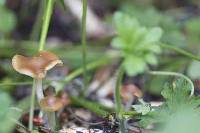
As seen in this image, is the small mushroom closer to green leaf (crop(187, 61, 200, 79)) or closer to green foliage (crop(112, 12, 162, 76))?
green foliage (crop(112, 12, 162, 76))

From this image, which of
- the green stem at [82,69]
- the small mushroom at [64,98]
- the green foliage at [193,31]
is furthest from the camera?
the green foliage at [193,31]

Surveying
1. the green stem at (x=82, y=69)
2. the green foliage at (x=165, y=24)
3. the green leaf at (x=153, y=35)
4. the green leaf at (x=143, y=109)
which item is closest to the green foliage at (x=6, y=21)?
the green stem at (x=82, y=69)

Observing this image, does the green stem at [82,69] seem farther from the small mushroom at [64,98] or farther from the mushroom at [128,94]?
the mushroom at [128,94]

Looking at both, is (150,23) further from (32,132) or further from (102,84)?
(32,132)

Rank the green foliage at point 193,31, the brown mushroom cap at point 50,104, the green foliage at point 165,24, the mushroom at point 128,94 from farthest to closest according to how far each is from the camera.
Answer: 1. the green foliage at point 193,31
2. the green foliage at point 165,24
3. the mushroom at point 128,94
4. the brown mushroom cap at point 50,104

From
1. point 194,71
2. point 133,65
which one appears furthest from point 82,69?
point 194,71

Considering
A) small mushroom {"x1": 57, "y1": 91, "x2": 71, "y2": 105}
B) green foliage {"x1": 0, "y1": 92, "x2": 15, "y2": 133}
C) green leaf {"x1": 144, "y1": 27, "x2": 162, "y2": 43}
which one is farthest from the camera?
green leaf {"x1": 144, "y1": 27, "x2": 162, "y2": 43}

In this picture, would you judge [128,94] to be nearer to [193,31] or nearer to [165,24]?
[165,24]

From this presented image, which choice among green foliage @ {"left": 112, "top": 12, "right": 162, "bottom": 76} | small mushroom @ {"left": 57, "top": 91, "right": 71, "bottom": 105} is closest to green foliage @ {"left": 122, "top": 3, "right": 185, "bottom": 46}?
green foliage @ {"left": 112, "top": 12, "right": 162, "bottom": 76}
